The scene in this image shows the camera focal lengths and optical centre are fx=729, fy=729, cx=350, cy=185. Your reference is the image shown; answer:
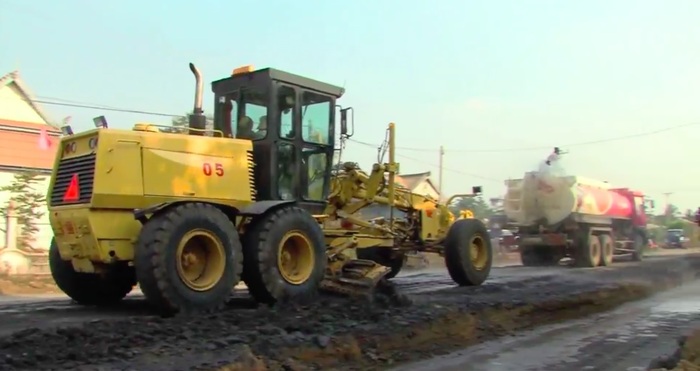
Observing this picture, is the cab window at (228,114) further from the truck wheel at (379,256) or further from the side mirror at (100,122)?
the truck wheel at (379,256)

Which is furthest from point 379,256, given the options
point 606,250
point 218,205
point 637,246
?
point 637,246

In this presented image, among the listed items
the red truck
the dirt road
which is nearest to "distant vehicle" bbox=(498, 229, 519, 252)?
the red truck

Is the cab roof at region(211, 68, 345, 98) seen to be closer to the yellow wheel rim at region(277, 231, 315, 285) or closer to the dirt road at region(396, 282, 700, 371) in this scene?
the yellow wheel rim at region(277, 231, 315, 285)

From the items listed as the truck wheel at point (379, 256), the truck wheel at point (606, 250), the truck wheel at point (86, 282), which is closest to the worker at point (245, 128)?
the truck wheel at point (86, 282)

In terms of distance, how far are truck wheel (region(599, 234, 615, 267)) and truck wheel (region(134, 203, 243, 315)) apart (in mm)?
16988

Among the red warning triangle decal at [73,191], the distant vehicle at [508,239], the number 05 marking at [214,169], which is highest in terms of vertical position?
the number 05 marking at [214,169]

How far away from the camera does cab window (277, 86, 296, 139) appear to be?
898 cm

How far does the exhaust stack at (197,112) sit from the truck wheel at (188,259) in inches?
54.2

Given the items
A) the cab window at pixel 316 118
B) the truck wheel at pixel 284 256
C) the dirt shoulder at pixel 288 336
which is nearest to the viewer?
the dirt shoulder at pixel 288 336

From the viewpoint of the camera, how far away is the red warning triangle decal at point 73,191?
7527mm

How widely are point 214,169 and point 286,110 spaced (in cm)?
143

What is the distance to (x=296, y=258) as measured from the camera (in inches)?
336

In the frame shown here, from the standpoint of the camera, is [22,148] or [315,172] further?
[22,148]

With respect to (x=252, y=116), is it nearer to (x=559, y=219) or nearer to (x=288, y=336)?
(x=288, y=336)
